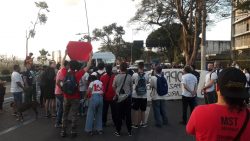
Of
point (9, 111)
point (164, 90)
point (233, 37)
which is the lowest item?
point (9, 111)

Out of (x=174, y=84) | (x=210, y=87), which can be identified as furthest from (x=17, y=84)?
(x=174, y=84)

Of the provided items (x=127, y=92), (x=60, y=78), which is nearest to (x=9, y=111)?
(x=60, y=78)

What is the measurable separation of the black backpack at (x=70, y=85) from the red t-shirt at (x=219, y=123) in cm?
711

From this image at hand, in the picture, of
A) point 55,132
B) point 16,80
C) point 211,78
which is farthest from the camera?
point 16,80

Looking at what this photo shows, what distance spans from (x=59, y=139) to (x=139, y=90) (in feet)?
8.93

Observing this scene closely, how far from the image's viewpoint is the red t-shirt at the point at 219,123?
3.15 meters

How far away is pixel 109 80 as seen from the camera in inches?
443

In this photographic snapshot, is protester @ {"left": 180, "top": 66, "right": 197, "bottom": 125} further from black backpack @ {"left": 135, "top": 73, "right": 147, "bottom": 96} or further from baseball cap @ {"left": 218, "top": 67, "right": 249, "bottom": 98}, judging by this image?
baseball cap @ {"left": 218, "top": 67, "right": 249, "bottom": 98}

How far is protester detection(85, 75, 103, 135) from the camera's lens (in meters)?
10.5

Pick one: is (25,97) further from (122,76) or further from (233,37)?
(233,37)

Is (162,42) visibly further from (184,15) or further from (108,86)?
(108,86)

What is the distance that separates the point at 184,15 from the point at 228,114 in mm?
28560

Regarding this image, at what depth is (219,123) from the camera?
3170 mm

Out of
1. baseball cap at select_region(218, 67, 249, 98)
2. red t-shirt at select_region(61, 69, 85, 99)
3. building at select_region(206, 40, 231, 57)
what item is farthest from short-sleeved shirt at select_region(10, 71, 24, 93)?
building at select_region(206, 40, 231, 57)
